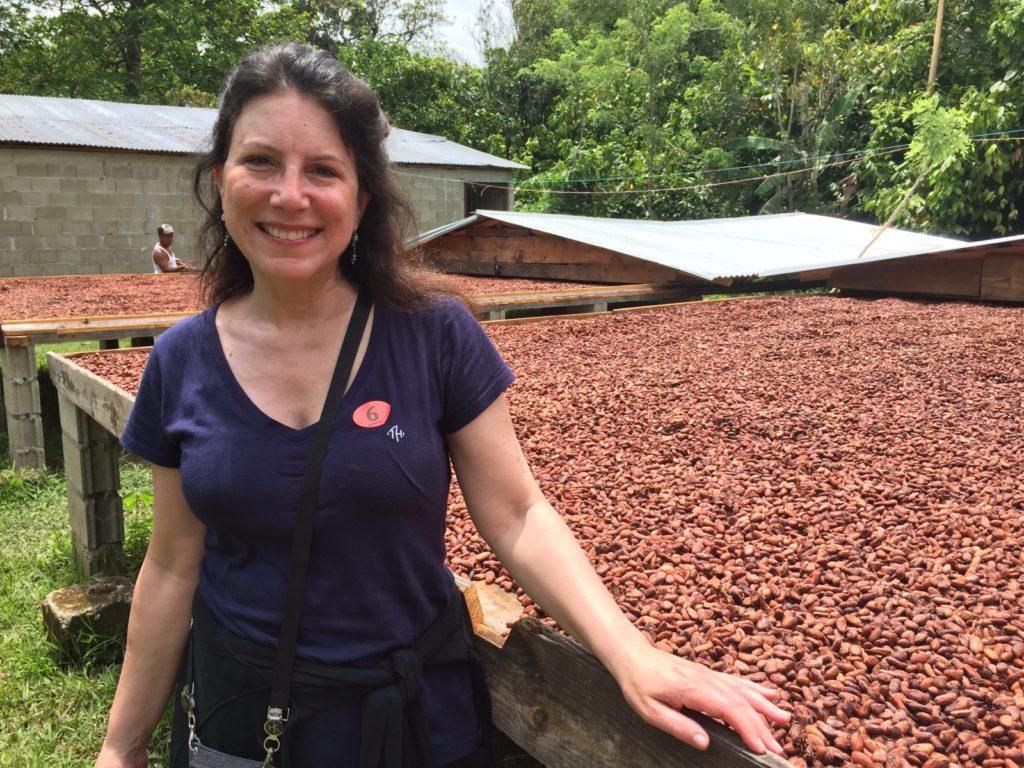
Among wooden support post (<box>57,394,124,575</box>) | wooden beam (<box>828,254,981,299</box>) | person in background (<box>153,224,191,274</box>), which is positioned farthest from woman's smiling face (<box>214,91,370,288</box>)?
person in background (<box>153,224,191,274</box>)

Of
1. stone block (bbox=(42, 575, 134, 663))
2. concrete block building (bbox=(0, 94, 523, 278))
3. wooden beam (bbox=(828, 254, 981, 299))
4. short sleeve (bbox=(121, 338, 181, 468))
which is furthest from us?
concrete block building (bbox=(0, 94, 523, 278))

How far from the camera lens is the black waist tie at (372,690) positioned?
1.25m

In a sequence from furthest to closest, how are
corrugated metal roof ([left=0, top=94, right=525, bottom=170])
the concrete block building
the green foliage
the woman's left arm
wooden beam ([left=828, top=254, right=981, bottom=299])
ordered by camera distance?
corrugated metal roof ([left=0, top=94, right=525, bottom=170]) → the concrete block building → the green foliage → wooden beam ([left=828, top=254, right=981, bottom=299]) → the woman's left arm

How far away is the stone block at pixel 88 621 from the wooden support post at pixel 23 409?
218cm

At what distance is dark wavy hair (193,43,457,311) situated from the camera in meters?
Result: 1.32

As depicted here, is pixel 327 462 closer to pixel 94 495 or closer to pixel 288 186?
pixel 288 186

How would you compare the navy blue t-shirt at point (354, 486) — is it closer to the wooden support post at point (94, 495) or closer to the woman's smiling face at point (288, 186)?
the woman's smiling face at point (288, 186)

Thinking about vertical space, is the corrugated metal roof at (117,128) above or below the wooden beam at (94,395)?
above

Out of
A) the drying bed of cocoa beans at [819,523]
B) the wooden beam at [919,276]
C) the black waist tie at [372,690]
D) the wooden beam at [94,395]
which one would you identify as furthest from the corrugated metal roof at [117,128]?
the black waist tie at [372,690]

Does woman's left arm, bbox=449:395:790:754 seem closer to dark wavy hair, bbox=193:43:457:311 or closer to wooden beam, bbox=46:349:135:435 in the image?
dark wavy hair, bbox=193:43:457:311

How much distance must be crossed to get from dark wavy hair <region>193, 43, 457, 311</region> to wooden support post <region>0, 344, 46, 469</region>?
414 centimetres

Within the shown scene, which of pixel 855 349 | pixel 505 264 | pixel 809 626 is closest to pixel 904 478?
pixel 809 626

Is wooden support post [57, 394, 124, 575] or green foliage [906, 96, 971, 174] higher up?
green foliage [906, 96, 971, 174]

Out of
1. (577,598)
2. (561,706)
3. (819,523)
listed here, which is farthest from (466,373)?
(819,523)
